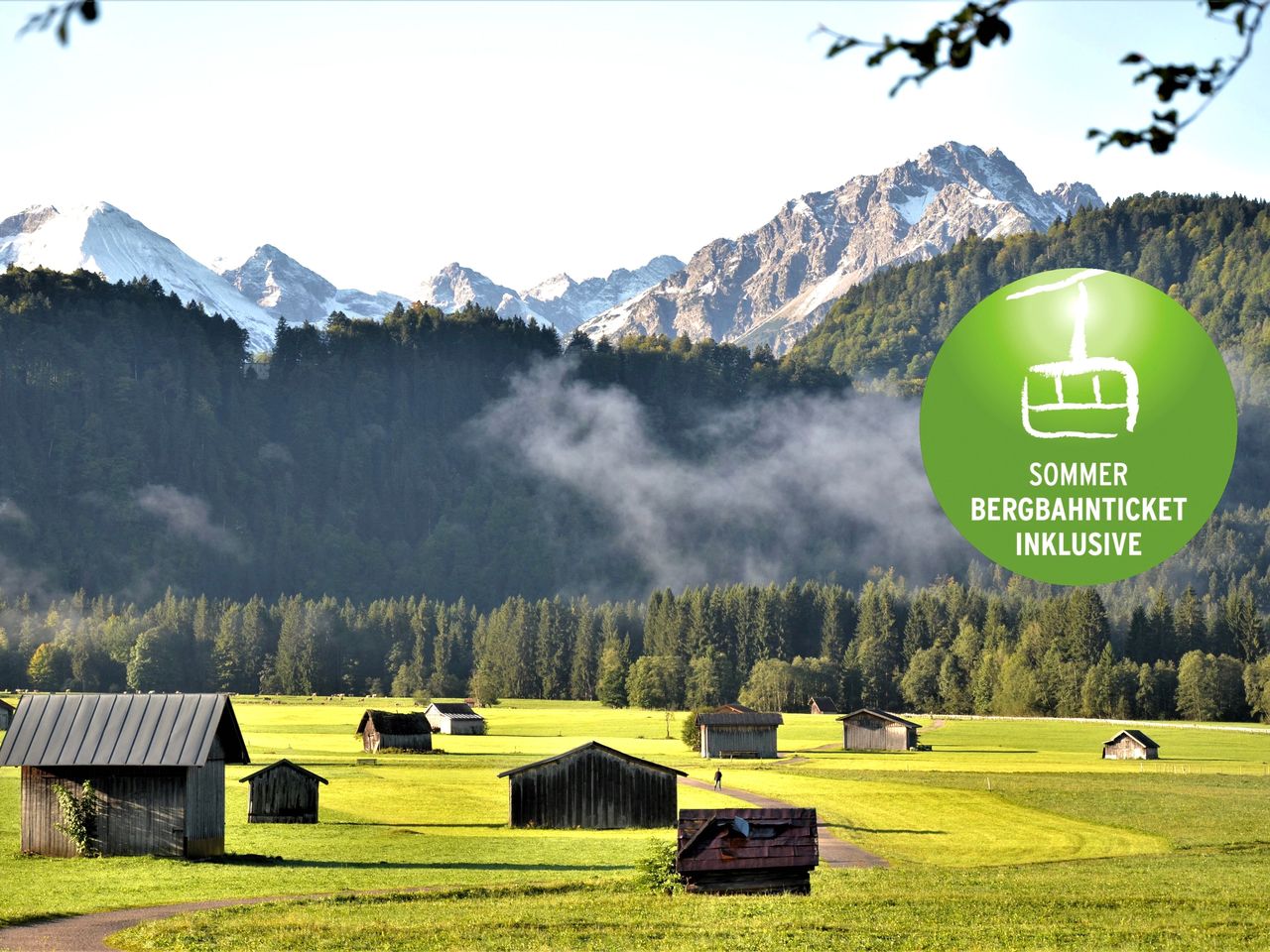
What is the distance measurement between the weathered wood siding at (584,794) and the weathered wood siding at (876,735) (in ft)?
247

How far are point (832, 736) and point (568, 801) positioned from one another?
92.2 m

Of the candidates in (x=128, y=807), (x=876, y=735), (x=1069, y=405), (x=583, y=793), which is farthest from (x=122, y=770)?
(x=876, y=735)

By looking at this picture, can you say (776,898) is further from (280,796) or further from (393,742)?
(393,742)

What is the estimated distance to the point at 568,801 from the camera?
73.3m

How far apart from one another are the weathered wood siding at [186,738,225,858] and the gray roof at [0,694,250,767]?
0.91m

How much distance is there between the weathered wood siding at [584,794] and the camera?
73.3 m

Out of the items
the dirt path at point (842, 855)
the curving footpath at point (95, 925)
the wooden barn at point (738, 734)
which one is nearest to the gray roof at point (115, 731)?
the curving footpath at point (95, 925)

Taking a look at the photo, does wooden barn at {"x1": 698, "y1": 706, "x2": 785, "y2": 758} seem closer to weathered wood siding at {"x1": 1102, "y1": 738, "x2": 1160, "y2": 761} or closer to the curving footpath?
weathered wood siding at {"x1": 1102, "y1": 738, "x2": 1160, "y2": 761}

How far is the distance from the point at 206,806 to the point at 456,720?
11002cm

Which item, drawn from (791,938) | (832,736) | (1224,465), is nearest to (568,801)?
(1224,465)

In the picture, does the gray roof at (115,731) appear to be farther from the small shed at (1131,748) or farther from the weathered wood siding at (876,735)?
the weathered wood siding at (876,735)

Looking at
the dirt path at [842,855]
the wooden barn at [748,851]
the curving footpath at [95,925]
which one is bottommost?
the dirt path at [842,855]

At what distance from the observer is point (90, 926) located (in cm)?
3856

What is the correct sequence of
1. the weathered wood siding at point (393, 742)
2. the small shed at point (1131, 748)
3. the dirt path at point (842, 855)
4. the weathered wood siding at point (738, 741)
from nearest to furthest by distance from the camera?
1. the dirt path at point (842, 855)
2. the small shed at point (1131, 748)
3. the weathered wood siding at point (738, 741)
4. the weathered wood siding at point (393, 742)
